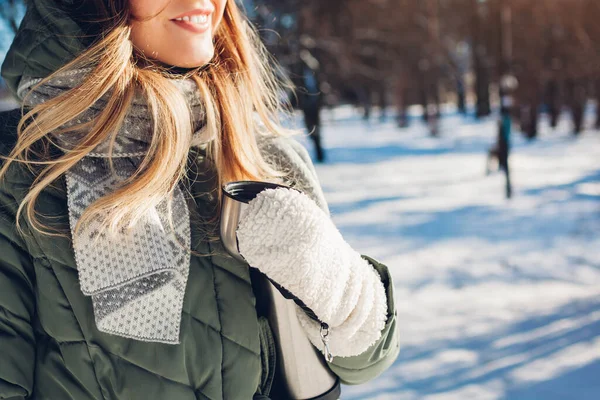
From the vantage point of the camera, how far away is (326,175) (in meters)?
13.5

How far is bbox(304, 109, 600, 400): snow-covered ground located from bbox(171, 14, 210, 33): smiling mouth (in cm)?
64

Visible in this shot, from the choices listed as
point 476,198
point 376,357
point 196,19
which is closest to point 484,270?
point 476,198

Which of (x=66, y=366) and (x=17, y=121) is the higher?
(x=17, y=121)

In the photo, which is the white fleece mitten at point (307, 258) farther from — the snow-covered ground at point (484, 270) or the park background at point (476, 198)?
the park background at point (476, 198)

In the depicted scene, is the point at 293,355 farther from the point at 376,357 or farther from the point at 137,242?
the point at 137,242

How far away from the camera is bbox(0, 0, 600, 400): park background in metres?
4.04

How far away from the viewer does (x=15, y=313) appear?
3.63ft

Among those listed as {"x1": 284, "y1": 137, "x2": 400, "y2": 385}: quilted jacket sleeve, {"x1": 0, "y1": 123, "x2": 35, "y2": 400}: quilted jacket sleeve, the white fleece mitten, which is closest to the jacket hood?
{"x1": 0, "y1": 123, "x2": 35, "y2": 400}: quilted jacket sleeve

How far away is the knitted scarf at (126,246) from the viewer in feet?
3.71

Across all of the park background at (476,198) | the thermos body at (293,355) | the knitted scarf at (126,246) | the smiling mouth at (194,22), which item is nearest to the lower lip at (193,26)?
the smiling mouth at (194,22)

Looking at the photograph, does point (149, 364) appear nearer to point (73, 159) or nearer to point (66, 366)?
point (66, 366)

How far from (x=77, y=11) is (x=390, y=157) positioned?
15347 mm

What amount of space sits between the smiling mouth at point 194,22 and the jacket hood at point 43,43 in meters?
0.21

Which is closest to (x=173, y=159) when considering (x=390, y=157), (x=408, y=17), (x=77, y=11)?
(x=77, y=11)
